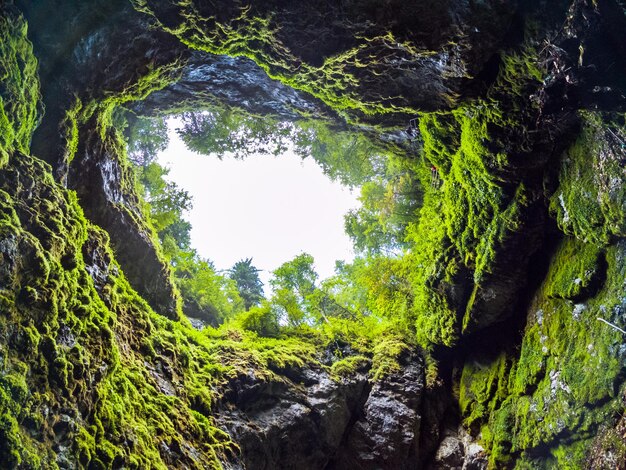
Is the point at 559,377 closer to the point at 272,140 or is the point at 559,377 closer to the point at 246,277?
the point at 272,140

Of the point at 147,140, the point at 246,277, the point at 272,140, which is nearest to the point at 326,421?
the point at 272,140

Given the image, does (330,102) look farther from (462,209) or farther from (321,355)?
(321,355)

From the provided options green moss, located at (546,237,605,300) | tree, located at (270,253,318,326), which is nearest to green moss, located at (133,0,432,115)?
green moss, located at (546,237,605,300)

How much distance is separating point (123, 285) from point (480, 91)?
7363 mm

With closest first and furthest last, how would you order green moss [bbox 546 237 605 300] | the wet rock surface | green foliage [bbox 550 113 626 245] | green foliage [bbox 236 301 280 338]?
green foliage [bbox 550 113 626 245]
green moss [bbox 546 237 605 300]
the wet rock surface
green foliage [bbox 236 301 280 338]

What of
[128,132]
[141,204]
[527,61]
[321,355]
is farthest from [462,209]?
[128,132]

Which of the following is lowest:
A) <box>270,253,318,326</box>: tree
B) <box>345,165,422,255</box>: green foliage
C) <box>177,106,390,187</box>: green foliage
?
<box>270,253,318,326</box>: tree

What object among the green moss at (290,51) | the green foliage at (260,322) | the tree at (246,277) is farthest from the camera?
the tree at (246,277)

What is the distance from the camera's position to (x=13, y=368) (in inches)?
145

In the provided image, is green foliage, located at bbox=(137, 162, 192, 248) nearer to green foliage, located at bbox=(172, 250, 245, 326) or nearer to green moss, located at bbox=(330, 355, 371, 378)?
green foliage, located at bbox=(172, 250, 245, 326)

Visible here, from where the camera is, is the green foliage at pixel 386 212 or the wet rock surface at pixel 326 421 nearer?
the wet rock surface at pixel 326 421

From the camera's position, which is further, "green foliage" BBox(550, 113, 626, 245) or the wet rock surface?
the wet rock surface

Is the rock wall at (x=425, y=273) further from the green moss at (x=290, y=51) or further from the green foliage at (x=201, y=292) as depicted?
the green foliage at (x=201, y=292)

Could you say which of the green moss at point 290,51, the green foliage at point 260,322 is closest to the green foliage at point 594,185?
the green moss at point 290,51
